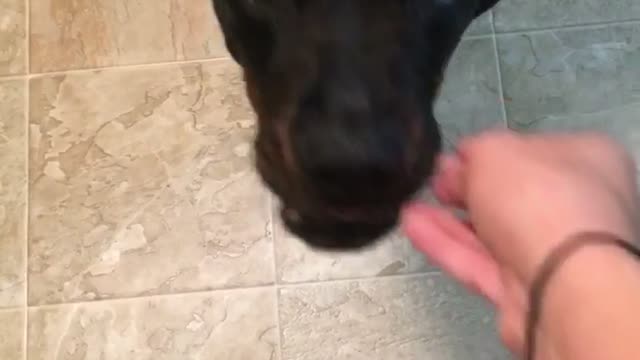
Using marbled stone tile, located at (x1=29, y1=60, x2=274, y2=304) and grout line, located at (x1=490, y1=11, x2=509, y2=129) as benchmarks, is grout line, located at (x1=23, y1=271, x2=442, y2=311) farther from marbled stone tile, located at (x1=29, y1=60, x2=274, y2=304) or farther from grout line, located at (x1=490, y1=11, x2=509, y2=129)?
grout line, located at (x1=490, y1=11, x2=509, y2=129)

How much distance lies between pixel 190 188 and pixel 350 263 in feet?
0.84

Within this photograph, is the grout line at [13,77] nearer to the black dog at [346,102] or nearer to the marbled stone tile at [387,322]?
the marbled stone tile at [387,322]

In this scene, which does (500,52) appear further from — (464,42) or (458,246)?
(458,246)

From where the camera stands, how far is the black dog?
2.97 ft

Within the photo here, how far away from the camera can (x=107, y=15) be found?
1652 mm

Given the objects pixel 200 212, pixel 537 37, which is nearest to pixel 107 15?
pixel 200 212

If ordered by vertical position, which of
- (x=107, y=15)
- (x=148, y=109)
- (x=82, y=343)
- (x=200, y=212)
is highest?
(x=107, y=15)

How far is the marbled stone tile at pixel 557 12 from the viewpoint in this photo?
5.30 feet

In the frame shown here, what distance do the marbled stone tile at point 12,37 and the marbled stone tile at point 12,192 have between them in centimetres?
2

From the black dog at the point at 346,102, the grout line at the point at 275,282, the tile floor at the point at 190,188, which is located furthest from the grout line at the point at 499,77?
the black dog at the point at 346,102

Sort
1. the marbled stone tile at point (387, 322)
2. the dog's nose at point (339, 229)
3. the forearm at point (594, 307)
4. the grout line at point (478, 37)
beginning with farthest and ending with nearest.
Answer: the grout line at point (478, 37)
the marbled stone tile at point (387, 322)
the dog's nose at point (339, 229)
the forearm at point (594, 307)

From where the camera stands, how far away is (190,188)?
1570 mm

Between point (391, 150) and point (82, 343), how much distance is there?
30.0 inches

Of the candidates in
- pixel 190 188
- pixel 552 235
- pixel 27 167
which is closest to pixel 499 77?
pixel 190 188
